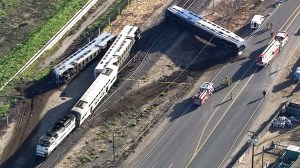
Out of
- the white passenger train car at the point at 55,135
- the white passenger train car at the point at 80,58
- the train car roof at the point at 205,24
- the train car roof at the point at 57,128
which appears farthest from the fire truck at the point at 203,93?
the white passenger train car at the point at 80,58

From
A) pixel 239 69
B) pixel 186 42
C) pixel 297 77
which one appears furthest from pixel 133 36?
pixel 297 77

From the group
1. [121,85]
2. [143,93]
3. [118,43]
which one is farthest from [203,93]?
[118,43]

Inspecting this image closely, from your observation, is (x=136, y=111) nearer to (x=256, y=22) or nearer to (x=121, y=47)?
(x=121, y=47)

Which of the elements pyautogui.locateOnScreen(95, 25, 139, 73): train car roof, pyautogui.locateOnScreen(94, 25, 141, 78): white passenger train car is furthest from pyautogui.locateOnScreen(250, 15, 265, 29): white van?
pyautogui.locateOnScreen(95, 25, 139, 73): train car roof

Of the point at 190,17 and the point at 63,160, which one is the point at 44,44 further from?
the point at 63,160

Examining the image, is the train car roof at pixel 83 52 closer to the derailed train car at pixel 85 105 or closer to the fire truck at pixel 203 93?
the derailed train car at pixel 85 105

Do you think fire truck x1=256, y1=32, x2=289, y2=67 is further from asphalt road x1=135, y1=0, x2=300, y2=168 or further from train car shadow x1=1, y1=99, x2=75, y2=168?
train car shadow x1=1, y1=99, x2=75, y2=168
